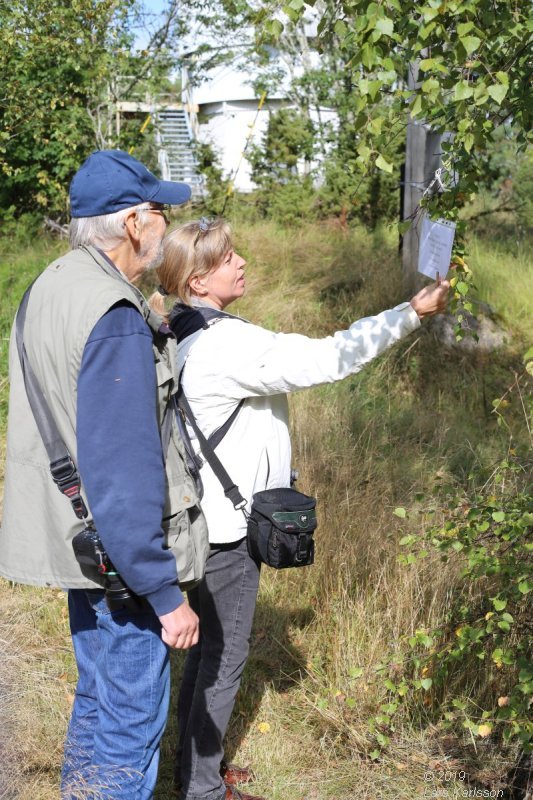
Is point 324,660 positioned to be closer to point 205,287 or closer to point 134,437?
point 205,287

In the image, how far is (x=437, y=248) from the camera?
267 cm

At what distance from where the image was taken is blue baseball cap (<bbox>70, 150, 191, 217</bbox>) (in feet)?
7.38

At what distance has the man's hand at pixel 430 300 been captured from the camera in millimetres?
2715

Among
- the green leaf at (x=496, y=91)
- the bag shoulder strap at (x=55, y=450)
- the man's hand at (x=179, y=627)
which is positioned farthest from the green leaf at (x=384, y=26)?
the man's hand at (x=179, y=627)

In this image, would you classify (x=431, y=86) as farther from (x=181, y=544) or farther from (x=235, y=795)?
(x=235, y=795)

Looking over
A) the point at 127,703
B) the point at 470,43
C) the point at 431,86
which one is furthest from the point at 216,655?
the point at 470,43

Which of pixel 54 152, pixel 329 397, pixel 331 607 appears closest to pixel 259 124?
pixel 54 152

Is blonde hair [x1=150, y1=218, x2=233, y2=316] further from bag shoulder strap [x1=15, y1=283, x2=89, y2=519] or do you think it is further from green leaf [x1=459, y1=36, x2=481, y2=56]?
green leaf [x1=459, y1=36, x2=481, y2=56]

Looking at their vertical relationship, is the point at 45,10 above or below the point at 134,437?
above

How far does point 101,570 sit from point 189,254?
3.82 ft

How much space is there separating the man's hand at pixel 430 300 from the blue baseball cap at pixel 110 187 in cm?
87

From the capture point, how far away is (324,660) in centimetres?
379

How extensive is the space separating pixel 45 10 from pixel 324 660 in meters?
6.68

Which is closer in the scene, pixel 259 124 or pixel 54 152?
pixel 54 152
